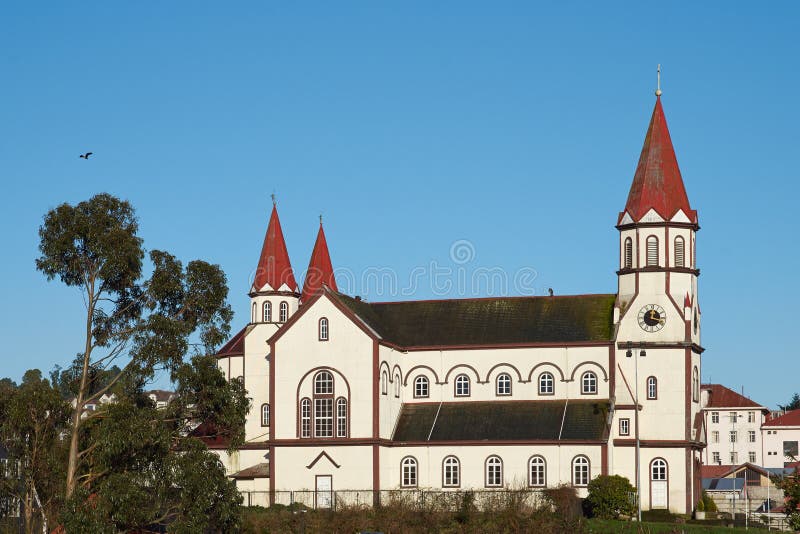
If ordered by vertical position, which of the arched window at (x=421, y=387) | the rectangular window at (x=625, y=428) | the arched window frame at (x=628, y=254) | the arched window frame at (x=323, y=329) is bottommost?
the rectangular window at (x=625, y=428)

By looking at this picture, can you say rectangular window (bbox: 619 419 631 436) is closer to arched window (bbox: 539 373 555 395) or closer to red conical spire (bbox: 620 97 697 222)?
arched window (bbox: 539 373 555 395)

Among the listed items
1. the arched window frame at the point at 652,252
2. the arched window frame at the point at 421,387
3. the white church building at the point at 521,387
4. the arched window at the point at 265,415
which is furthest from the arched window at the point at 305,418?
the arched window frame at the point at 652,252

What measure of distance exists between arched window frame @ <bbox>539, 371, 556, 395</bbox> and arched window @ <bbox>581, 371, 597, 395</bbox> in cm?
172

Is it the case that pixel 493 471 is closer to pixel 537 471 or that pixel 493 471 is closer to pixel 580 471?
pixel 537 471

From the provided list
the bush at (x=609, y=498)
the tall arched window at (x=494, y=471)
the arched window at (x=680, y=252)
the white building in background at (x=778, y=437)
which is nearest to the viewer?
the bush at (x=609, y=498)

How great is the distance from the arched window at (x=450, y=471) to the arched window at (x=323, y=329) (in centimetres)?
955

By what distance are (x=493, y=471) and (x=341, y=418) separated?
29.0 feet

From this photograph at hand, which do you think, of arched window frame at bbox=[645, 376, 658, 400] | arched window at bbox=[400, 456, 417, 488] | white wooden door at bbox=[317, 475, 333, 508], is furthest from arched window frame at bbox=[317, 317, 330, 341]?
arched window frame at bbox=[645, 376, 658, 400]

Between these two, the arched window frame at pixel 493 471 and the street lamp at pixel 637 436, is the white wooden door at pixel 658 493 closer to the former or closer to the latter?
the street lamp at pixel 637 436

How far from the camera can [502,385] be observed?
248ft

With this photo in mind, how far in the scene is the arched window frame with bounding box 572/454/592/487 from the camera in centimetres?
7019

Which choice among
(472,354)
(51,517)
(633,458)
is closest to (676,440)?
(633,458)

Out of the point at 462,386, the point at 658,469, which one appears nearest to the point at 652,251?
the point at 658,469

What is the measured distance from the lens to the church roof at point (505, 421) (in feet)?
235
